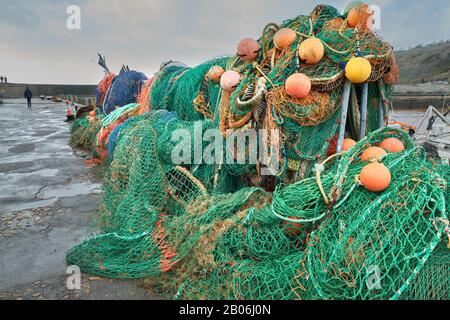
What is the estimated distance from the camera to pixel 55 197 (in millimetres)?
5074

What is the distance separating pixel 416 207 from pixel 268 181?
5.34 ft

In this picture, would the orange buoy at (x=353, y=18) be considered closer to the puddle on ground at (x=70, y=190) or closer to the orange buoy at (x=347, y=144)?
the orange buoy at (x=347, y=144)

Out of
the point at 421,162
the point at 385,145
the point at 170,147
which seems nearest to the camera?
the point at 421,162

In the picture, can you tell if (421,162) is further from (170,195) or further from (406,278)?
(170,195)

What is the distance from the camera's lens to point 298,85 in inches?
115

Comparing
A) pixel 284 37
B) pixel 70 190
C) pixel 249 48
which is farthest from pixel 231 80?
pixel 70 190

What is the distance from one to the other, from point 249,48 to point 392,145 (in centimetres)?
170

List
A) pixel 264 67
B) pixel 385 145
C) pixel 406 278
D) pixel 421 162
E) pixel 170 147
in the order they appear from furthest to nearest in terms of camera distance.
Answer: pixel 170 147 < pixel 264 67 < pixel 385 145 < pixel 421 162 < pixel 406 278

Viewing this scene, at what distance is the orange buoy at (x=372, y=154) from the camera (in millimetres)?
2633

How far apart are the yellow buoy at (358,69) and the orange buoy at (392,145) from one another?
0.59 metres

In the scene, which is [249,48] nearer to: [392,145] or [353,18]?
[353,18]

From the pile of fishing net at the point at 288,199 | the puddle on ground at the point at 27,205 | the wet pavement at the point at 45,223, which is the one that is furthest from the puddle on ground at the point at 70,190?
the pile of fishing net at the point at 288,199

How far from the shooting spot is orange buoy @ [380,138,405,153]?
2934 millimetres
